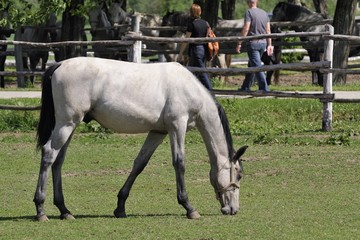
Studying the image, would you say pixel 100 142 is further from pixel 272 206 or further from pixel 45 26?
pixel 45 26

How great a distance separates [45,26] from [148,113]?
71.6ft

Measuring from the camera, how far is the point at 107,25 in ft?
112

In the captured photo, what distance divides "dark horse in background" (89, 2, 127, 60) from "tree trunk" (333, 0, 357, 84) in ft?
23.7

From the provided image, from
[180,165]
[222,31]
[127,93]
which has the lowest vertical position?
[222,31]

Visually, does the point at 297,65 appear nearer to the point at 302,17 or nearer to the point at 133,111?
the point at 133,111

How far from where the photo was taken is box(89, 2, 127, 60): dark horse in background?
107ft

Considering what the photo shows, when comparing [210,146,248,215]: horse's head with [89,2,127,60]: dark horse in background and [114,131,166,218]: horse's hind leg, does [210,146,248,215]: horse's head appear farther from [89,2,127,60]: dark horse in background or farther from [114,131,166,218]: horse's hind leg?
[89,2,127,60]: dark horse in background

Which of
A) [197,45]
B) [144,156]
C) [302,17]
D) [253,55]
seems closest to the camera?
[144,156]

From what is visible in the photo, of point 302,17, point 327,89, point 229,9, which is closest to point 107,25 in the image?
point 229,9

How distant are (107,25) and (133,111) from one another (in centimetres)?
2320

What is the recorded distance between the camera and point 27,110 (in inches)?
778

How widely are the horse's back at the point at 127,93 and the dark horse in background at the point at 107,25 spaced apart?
2099 centimetres

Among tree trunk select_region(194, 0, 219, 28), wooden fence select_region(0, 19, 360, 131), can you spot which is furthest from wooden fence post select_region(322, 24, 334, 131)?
tree trunk select_region(194, 0, 219, 28)

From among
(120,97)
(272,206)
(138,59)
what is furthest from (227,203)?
(138,59)
